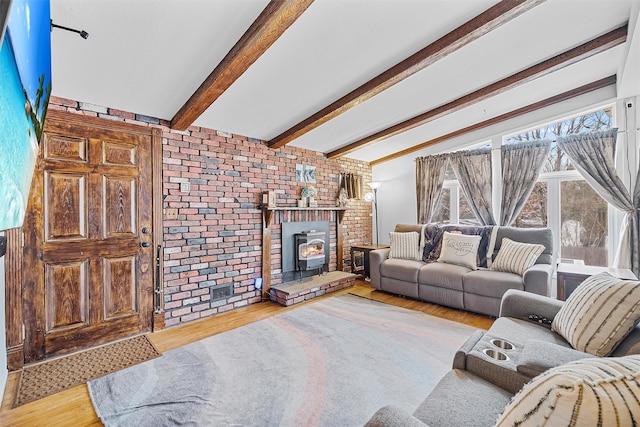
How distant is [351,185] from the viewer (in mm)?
4941

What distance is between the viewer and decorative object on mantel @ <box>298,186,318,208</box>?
4146mm

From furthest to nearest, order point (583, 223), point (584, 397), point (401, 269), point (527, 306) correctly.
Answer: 1. point (401, 269)
2. point (583, 223)
3. point (527, 306)
4. point (584, 397)

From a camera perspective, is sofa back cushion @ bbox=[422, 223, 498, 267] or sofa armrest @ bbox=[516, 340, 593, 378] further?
sofa back cushion @ bbox=[422, 223, 498, 267]

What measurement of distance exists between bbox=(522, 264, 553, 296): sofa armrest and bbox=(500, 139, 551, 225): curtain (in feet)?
3.97

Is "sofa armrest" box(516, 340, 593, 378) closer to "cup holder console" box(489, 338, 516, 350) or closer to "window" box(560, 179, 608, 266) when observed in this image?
"cup holder console" box(489, 338, 516, 350)

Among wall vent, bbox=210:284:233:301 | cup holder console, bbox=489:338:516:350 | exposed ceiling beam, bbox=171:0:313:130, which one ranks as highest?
exposed ceiling beam, bbox=171:0:313:130

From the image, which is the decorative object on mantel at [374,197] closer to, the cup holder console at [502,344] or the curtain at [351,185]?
the curtain at [351,185]

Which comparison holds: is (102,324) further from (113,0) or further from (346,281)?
(346,281)

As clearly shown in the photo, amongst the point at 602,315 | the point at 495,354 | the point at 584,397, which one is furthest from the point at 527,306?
the point at 584,397

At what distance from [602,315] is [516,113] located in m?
3.36

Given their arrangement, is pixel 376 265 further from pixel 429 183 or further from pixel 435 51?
pixel 435 51

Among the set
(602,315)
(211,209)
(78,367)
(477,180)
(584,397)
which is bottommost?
(78,367)

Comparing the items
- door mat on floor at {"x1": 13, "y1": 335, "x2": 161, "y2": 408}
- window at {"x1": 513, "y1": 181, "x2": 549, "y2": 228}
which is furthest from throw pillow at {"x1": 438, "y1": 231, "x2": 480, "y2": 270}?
door mat on floor at {"x1": 13, "y1": 335, "x2": 161, "y2": 408}

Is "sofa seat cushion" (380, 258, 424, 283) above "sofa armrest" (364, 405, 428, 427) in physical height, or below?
below
